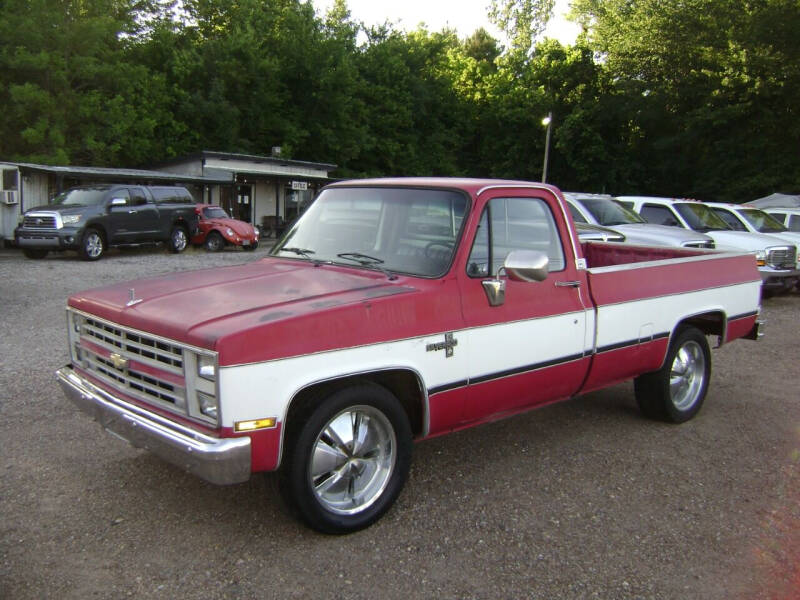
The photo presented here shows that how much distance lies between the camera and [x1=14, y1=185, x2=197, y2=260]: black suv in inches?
691

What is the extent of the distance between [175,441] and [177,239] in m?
19.1

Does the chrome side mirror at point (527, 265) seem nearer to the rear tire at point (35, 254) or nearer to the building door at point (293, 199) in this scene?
the rear tire at point (35, 254)

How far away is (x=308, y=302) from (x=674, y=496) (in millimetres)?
2563

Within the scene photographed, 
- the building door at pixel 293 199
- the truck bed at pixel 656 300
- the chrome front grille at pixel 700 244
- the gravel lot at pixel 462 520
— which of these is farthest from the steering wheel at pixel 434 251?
the building door at pixel 293 199

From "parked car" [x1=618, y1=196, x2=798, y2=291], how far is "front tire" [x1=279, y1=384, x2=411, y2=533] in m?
10.7

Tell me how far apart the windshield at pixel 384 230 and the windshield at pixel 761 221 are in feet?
44.4

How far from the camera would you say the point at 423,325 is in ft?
12.3

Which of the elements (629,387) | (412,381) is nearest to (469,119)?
(629,387)

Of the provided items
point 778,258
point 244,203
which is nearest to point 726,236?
point 778,258

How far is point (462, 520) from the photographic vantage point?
3.87 metres

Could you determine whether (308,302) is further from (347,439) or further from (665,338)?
(665,338)

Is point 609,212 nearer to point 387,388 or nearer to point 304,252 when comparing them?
point 304,252

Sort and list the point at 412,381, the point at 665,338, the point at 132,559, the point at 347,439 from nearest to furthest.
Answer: the point at 132,559, the point at 347,439, the point at 412,381, the point at 665,338

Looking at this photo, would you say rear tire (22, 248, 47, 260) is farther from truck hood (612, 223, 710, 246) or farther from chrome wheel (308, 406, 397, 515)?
chrome wheel (308, 406, 397, 515)
